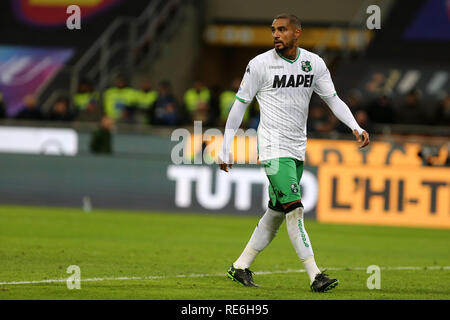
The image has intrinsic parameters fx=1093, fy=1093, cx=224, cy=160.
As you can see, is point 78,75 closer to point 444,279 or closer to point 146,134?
point 146,134

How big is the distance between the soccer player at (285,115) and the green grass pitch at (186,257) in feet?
2.29

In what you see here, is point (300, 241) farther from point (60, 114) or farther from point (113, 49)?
point (113, 49)

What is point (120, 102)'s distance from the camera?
26.7m

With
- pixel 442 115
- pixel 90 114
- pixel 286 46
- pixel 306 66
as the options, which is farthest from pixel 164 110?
pixel 286 46

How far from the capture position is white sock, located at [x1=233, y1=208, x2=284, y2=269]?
10.4 meters

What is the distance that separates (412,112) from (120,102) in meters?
7.05

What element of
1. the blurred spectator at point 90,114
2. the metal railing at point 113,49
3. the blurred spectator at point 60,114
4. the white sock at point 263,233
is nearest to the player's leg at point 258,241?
the white sock at point 263,233

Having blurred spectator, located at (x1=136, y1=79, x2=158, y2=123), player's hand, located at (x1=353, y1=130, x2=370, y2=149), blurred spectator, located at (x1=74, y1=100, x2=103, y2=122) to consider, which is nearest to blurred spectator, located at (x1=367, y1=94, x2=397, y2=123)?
blurred spectator, located at (x1=136, y1=79, x2=158, y2=123)

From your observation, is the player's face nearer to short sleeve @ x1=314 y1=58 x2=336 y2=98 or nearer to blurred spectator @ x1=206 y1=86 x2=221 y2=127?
short sleeve @ x1=314 y1=58 x2=336 y2=98

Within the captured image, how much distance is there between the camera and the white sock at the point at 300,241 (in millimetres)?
9883

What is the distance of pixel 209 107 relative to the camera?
2675cm

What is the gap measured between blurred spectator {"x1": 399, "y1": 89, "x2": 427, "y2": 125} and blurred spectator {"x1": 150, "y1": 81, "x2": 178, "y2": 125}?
541 cm

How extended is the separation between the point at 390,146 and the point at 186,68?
37.3 feet
